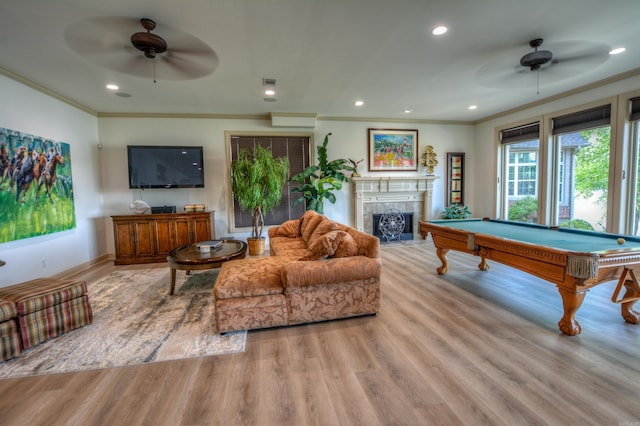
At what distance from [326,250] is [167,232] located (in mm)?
3711

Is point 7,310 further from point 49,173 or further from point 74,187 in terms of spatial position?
point 74,187

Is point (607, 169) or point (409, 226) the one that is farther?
point (409, 226)

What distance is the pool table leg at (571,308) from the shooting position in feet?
7.69

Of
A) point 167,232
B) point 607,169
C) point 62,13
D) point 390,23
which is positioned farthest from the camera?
point 167,232

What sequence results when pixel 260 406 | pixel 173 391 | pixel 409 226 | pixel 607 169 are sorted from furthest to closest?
1. pixel 409 226
2. pixel 607 169
3. pixel 173 391
4. pixel 260 406

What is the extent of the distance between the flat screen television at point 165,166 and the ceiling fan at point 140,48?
81.3 inches

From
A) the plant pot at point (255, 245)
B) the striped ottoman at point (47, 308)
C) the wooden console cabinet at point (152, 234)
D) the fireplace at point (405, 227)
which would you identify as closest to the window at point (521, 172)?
the fireplace at point (405, 227)

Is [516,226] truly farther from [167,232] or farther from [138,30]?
[167,232]

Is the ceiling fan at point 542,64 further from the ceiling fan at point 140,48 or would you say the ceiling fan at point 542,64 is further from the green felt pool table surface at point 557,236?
the ceiling fan at point 140,48

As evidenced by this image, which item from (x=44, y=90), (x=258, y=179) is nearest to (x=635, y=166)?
(x=258, y=179)

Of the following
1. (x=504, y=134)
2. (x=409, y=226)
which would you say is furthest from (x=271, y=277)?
(x=504, y=134)

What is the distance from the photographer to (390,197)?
6.45 metres

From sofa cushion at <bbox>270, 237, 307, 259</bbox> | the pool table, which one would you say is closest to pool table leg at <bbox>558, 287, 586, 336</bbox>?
the pool table

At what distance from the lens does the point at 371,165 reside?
636 centimetres
